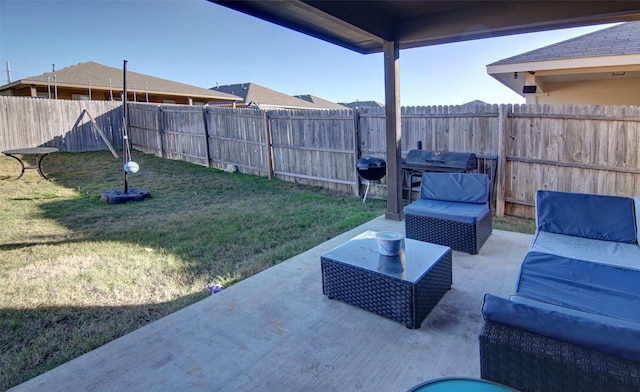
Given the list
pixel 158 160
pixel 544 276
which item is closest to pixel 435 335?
pixel 544 276

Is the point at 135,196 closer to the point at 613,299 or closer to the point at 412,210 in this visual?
the point at 412,210

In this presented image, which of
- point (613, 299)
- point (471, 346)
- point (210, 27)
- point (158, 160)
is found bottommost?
point (471, 346)

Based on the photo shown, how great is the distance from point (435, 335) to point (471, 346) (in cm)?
23

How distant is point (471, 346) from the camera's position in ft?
7.64

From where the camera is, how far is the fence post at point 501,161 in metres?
5.36

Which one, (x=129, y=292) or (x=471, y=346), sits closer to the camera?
(x=471, y=346)

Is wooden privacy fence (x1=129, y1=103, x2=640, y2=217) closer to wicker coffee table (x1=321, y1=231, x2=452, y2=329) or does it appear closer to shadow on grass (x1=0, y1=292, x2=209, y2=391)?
wicker coffee table (x1=321, y1=231, x2=452, y2=329)

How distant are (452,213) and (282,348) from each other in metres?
2.39

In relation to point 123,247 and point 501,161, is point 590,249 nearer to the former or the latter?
point 501,161

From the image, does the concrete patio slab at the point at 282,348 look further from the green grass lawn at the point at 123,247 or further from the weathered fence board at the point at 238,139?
the weathered fence board at the point at 238,139

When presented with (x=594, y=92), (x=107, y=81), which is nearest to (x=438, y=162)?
(x=594, y=92)

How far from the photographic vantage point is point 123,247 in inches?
180

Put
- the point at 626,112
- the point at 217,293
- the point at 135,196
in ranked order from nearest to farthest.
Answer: the point at 217,293 → the point at 626,112 → the point at 135,196

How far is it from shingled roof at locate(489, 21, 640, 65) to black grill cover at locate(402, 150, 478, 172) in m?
2.38
